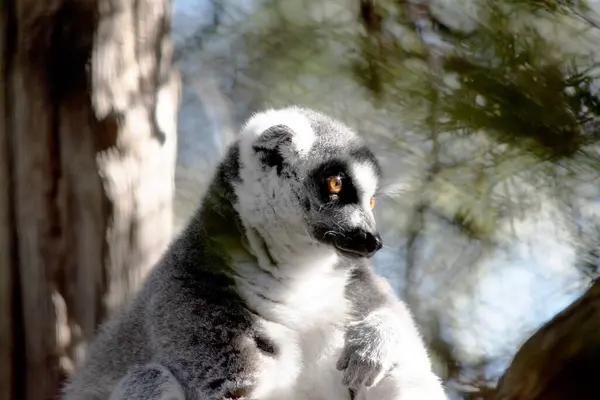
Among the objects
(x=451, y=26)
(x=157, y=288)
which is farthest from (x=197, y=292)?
(x=451, y=26)

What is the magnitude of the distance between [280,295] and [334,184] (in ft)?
1.29

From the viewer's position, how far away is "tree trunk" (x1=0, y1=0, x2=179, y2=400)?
10.5 feet

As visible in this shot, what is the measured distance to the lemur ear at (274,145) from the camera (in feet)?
8.33

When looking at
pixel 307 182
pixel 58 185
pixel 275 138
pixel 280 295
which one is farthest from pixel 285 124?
pixel 58 185

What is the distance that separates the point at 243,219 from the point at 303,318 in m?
0.36

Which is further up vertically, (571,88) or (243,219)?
(571,88)

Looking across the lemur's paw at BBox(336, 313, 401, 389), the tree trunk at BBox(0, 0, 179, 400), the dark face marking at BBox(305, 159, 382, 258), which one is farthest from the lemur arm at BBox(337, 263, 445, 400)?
the tree trunk at BBox(0, 0, 179, 400)

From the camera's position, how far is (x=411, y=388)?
7.93ft

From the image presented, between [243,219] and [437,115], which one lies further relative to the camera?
[243,219]

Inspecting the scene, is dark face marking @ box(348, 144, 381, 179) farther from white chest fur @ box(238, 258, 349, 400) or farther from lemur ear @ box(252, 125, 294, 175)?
white chest fur @ box(238, 258, 349, 400)

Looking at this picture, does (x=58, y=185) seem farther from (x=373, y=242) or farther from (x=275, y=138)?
(x=373, y=242)

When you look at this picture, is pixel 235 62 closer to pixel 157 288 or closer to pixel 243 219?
pixel 243 219

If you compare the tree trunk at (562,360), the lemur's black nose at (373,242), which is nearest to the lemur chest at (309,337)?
the lemur's black nose at (373,242)

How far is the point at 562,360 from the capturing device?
5.46ft
